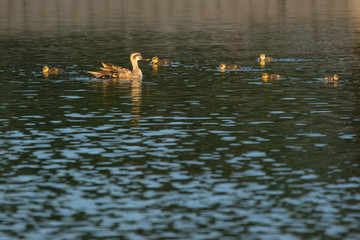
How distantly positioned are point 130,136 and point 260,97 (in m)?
11.0

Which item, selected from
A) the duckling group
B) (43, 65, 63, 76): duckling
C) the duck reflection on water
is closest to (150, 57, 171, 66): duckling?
the duckling group

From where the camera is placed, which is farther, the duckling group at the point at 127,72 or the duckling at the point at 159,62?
the duckling at the point at 159,62

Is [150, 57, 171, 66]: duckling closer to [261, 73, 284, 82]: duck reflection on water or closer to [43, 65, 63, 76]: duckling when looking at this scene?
[43, 65, 63, 76]: duckling

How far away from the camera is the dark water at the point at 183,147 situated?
20469 mm

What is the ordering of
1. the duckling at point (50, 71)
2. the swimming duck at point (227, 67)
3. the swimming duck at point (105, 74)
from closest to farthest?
the swimming duck at point (105, 74)
the duckling at point (50, 71)
the swimming duck at point (227, 67)

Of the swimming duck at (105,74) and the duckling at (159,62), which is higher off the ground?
the duckling at (159,62)

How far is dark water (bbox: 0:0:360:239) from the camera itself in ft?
67.2

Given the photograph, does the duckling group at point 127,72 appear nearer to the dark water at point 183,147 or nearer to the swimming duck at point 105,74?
the swimming duck at point 105,74

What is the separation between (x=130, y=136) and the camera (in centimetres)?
3058

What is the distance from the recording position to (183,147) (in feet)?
93.7

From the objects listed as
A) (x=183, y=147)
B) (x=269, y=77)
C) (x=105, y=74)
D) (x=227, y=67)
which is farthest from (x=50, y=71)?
(x=183, y=147)

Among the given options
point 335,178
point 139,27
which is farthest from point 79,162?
point 139,27

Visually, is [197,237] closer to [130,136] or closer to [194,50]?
[130,136]

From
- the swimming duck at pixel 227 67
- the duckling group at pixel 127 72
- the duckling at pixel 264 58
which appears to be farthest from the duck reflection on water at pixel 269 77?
the duckling at pixel 264 58
